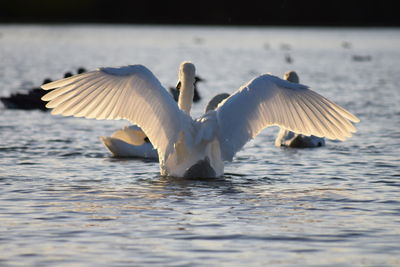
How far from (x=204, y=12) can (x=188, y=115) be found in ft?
348

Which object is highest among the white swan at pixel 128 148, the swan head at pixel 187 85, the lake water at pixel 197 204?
the swan head at pixel 187 85

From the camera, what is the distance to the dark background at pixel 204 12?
10819 cm

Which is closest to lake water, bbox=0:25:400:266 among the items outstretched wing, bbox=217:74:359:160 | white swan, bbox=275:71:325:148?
white swan, bbox=275:71:325:148

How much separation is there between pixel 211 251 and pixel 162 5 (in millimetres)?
111533

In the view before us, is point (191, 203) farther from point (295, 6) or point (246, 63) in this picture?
point (295, 6)

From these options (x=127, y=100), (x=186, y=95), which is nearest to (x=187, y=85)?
(x=186, y=95)

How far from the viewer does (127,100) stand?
40.8ft

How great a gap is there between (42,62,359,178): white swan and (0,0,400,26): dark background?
9232cm

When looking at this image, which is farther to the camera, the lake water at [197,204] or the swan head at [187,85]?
the swan head at [187,85]

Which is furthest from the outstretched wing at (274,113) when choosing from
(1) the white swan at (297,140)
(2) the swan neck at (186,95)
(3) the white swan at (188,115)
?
(1) the white swan at (297,140)

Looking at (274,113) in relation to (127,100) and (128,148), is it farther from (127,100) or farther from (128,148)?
(128,148)

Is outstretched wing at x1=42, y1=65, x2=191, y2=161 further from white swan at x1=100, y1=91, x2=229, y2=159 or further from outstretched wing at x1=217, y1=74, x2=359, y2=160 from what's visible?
white swan at x1=100, y1=91, x2=229, y2=159

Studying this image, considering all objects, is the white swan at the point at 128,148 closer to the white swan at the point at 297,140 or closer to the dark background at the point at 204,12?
the white swan at the point at 297,140

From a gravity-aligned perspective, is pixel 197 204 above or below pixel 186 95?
below
